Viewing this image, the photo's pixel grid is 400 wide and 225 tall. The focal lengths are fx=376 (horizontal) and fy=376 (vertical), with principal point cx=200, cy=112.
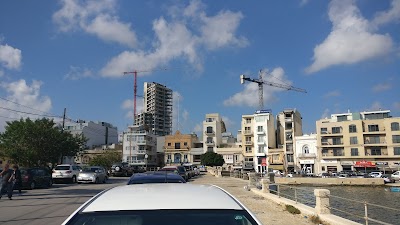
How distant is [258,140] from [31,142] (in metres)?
68.6

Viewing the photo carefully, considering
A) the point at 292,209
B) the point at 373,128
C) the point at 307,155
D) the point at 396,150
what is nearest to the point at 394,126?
the point at 373,128

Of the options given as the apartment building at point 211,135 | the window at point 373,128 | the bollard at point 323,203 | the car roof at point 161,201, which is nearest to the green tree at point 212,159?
the apartment building at point 211,135

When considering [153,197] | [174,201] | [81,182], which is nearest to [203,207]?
[174,201]

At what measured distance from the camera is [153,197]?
11.3ft

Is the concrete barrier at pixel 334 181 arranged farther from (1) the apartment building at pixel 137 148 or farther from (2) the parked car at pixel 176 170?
(1) the apartment building at pixel 137 148

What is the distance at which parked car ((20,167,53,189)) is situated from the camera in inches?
1011

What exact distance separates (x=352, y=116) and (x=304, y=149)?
14.1m

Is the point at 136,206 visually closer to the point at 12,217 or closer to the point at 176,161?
the point at 12,217

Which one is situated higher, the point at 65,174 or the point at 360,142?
the point at 360,142

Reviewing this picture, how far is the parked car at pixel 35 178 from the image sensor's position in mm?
25675

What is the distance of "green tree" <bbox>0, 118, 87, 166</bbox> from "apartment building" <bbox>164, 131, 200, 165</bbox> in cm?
6891

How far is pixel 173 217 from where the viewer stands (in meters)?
3.04

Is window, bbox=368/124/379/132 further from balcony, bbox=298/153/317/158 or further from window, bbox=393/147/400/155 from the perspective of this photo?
balcony, bbox=298/153/317/158

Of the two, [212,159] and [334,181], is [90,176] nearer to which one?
[334,181]
